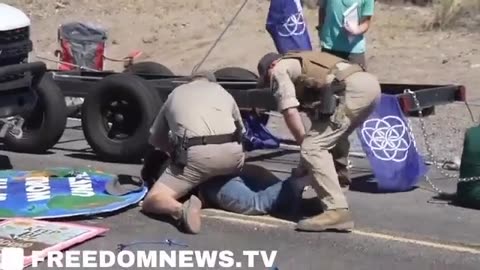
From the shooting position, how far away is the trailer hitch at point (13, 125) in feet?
32.9

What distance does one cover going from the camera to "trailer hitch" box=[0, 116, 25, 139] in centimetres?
1004

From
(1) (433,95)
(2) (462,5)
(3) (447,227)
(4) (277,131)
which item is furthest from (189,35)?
(3) (447,227)

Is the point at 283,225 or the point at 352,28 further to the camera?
the point at 352,28

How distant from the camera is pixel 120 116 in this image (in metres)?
10.6

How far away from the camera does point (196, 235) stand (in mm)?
8266

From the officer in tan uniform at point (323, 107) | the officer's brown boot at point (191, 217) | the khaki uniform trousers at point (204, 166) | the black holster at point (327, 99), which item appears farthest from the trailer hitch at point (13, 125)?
the black holster at point (327, 99)

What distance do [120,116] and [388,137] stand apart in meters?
2.52

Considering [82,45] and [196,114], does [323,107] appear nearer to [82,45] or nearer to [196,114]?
[196,114]

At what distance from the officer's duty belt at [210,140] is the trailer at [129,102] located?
1380mm

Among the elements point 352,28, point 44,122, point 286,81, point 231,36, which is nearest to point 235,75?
point 352,28

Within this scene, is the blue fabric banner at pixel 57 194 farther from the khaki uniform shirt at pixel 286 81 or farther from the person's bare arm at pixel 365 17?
the person's bare arm at pixel 365 17

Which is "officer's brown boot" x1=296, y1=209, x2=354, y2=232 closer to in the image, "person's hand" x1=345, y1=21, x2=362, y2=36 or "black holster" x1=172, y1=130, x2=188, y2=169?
"black holster" x1=172, y1=130, x2=188, y2=169

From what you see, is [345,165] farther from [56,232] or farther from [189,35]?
[189,35]

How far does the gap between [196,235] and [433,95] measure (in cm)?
270
